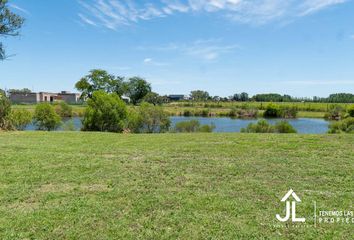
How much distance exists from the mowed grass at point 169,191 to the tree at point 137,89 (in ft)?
168

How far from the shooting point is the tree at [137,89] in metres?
58.5

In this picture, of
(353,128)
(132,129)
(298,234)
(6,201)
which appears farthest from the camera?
(132,129)

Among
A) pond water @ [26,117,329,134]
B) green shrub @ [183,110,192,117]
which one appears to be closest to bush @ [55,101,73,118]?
pond water @ [26,117,329,134]

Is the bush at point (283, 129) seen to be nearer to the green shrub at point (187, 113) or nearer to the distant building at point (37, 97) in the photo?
the green shrub at point (187, 113)

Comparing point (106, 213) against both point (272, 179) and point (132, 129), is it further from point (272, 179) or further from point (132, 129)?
point (132, 129)

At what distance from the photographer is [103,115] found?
26.7 metres

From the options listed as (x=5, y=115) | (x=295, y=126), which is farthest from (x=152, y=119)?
(x=295, y=126)

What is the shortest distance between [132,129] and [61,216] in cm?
2740

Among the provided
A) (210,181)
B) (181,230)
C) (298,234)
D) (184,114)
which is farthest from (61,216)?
(184,114)

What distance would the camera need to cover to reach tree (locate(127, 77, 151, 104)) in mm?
58531

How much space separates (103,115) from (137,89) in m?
33.6

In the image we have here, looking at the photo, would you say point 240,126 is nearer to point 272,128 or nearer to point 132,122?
point 272,128

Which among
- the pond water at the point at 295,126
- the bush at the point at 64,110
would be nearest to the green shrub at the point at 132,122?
the pond water at the point at 295,126

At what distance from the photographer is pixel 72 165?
6.17 m
